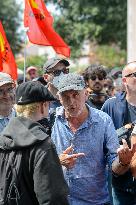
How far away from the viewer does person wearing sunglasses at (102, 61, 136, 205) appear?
4.35m

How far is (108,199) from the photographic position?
4.54 metres

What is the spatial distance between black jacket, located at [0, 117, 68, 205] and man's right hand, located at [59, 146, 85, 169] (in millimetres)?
632

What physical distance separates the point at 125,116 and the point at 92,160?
1561 mm

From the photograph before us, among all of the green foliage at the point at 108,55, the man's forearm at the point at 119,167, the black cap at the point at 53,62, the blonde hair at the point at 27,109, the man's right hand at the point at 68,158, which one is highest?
the green foliage at the point at 108,55

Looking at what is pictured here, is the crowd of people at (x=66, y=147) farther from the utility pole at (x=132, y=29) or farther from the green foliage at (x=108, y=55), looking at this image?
the green foliage at (x=108, y=55)

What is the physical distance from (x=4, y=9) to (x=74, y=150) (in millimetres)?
37616

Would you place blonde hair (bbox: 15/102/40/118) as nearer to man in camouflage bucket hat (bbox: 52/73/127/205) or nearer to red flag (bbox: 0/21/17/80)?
man in camouflage bucket hat (bbox: 52/73/127/205)

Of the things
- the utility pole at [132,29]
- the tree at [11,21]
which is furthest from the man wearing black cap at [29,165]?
the tree at [11,21]

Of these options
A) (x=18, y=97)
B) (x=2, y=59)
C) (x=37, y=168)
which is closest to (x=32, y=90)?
(x=18, y=97)

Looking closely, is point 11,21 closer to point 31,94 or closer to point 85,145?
point 85,145

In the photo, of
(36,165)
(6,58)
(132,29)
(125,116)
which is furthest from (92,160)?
(132,29)

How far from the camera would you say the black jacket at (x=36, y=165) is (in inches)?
136

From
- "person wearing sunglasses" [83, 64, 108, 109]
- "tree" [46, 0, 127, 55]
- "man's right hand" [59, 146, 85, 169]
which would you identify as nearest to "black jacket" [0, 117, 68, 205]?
"man's right hand" [59, 146, 85, 169]

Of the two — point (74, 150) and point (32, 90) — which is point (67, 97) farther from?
point (32, 90)
